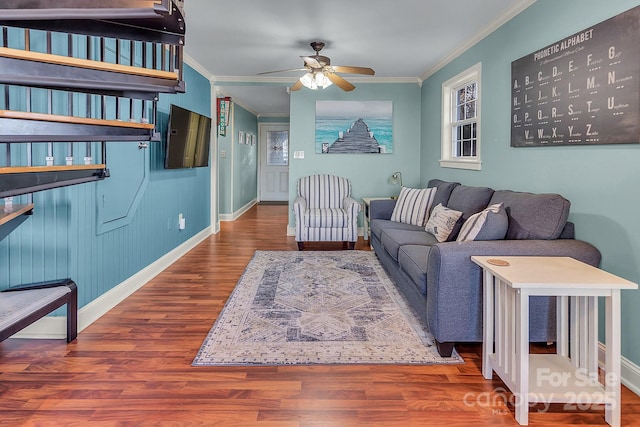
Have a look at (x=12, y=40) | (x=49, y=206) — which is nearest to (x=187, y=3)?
(x=12, y=40)

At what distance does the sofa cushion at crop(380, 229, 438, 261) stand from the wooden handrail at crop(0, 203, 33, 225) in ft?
8.17

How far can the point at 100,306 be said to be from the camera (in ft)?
9.91

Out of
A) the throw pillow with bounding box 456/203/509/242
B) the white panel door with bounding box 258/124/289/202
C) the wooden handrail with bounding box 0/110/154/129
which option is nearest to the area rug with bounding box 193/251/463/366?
the throw pillow with bounding box 456/203/509/242

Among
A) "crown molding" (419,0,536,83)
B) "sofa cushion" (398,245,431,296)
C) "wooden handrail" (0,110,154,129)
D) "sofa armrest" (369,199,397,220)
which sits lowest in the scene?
"sofa cushion" (398,245,431,296)

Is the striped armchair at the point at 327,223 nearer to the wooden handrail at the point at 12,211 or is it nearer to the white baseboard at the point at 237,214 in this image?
the white baseboard at the point at 237,214

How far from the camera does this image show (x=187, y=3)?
3.25m

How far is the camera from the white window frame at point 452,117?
4051 mm

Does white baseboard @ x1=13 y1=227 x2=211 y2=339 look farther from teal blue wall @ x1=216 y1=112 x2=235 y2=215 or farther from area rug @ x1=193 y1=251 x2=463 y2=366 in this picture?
teal blue wall @ x1=216 y1=112 x2=235 y2=215

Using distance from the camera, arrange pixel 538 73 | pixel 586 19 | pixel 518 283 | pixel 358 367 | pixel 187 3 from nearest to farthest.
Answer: pixel 518 283 → pixel 358 367 → pixel 586 19 → pixel 538 73 → pixel 187 3

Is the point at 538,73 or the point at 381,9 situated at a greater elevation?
the point at 381,9

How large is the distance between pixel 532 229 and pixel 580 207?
1.02 ft

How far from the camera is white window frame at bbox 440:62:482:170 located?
4.05m

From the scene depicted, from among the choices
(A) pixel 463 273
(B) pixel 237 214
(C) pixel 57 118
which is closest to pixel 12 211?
(C) pixel 57 118

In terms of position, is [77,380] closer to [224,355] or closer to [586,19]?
[224,355]
